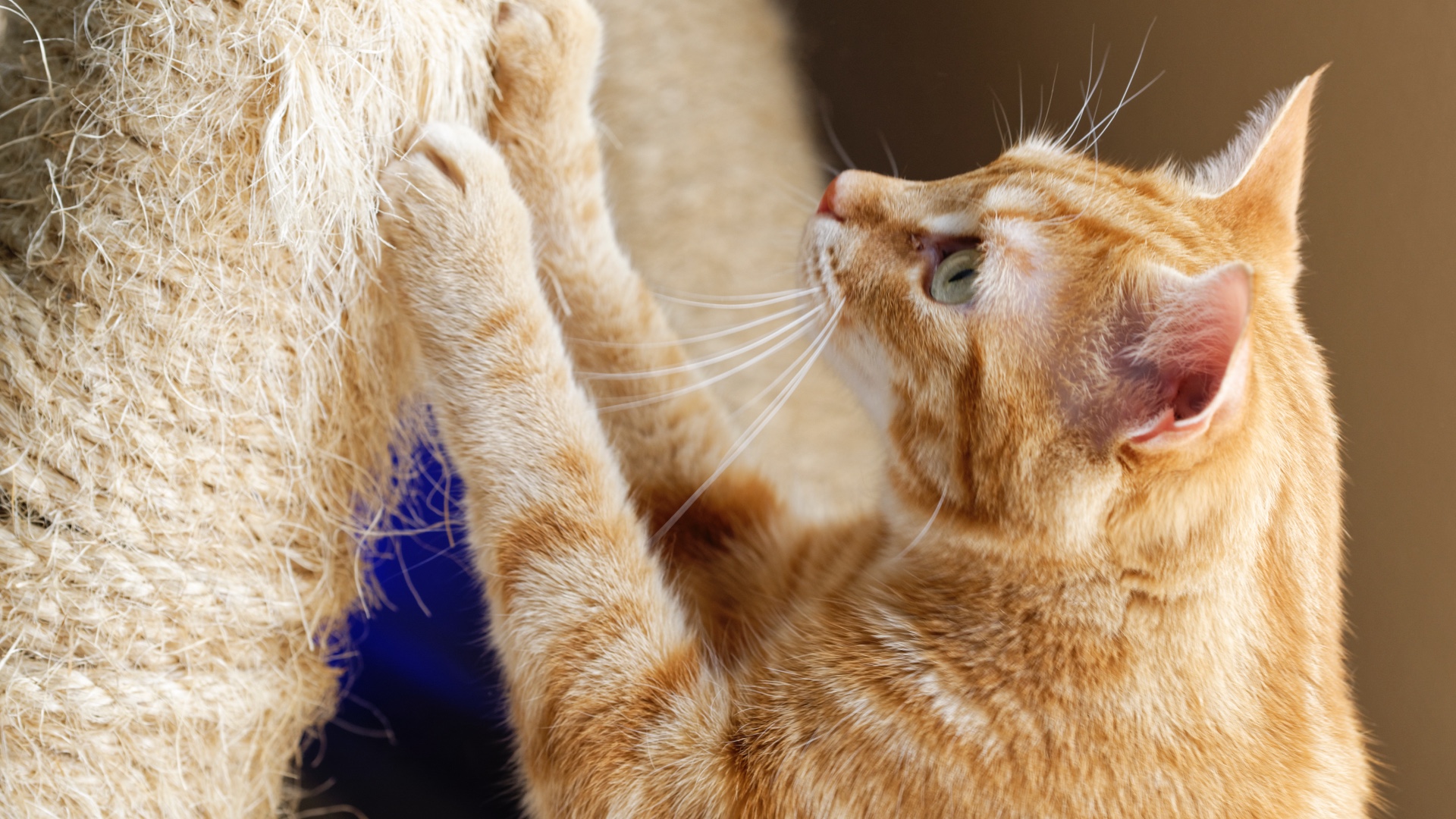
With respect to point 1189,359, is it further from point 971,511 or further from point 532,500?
point 532,500

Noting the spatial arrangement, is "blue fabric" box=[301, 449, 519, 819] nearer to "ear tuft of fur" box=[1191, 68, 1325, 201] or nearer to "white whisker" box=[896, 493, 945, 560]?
"white whisker" box=[896, 493, 945, 560]

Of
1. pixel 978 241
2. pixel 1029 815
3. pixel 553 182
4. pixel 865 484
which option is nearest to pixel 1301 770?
pixel 1029 815

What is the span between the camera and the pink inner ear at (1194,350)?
484mm

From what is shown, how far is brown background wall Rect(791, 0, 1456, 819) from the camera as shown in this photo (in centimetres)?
77

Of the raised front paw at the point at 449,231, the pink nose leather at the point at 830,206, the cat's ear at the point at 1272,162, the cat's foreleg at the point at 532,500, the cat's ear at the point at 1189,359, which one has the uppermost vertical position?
the cat's ear at the point at 1272,162

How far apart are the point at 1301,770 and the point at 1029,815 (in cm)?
22

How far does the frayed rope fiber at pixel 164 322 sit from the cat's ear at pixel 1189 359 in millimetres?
597

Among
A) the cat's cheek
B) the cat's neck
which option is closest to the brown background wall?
the cat's neck

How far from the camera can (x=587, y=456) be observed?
0.80 meters

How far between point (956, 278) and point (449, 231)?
44 cm

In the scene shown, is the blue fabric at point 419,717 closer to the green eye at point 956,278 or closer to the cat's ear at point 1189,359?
the green eye at point 956,278

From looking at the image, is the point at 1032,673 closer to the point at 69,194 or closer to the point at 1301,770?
the point at 1301,770

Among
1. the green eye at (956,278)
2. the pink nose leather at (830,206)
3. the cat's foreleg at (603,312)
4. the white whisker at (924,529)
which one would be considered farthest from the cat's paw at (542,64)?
the white whisker at (924,529)

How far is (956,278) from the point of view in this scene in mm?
695
